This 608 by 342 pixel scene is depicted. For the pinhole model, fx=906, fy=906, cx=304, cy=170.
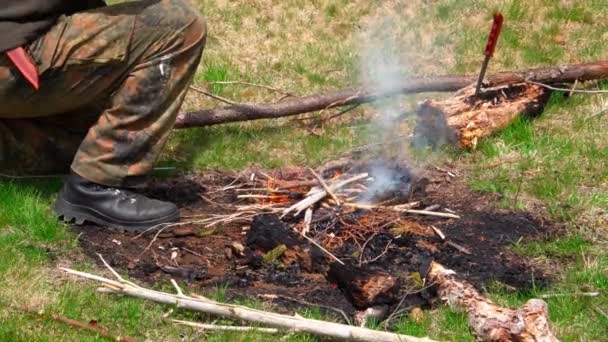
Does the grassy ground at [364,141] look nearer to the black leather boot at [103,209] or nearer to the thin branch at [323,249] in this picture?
the black leather boot at [103,209]

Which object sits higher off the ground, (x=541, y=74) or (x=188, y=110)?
(x=541, y=74)

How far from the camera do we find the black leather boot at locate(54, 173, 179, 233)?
4.87 m

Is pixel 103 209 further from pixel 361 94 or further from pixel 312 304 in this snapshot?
pixel 361 94

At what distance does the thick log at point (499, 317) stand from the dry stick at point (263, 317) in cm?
33

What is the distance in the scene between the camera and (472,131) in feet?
19.3

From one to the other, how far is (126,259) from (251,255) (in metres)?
0.63

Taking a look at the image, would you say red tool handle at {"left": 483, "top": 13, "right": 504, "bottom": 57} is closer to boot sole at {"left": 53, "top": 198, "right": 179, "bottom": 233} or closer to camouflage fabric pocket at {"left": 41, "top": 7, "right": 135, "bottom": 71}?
camouflage fabric pocket at {"left": 41, "top": 7, "right": 135, "bottom": 71}

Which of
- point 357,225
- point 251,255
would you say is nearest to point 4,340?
point 251,255

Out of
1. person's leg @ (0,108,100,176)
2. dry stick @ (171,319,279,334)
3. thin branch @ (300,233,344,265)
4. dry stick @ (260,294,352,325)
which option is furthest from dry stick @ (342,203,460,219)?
person's leg @ (0,108,100,176)

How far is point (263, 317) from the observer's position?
3.80 metres

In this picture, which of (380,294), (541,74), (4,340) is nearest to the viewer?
(4,340)

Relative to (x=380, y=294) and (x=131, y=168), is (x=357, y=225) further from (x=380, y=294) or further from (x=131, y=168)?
(x=131, y=168)

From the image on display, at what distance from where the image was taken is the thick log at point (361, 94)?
611cm

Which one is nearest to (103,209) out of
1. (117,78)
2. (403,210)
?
(117,78)
